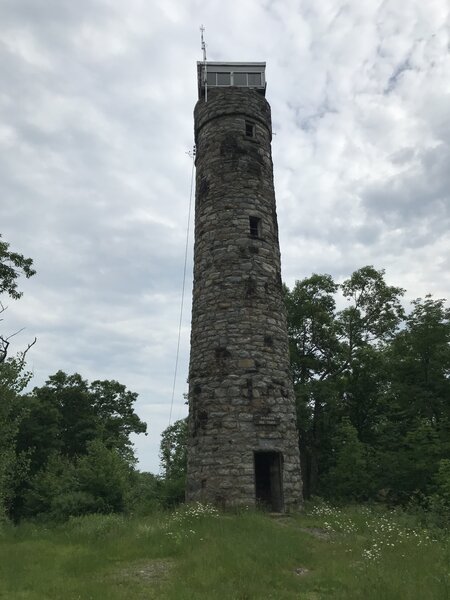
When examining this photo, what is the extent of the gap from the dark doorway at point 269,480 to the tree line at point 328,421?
369 centimetres

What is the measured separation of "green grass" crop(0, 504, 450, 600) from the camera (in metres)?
6.98

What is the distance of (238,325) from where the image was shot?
14.0m

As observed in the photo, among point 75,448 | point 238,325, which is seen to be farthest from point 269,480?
point 75,448

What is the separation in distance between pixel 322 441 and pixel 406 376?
6.15m

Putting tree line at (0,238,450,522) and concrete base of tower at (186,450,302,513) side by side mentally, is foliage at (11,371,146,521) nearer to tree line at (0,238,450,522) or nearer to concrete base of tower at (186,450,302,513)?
tree line at (0,238,450,522)

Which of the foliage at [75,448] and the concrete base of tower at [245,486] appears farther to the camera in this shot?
the foliage at [75,448]

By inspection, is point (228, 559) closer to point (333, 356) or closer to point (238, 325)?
point (238, 325)

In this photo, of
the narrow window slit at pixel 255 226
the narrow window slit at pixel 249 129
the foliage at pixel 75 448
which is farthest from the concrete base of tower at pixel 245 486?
the narrow window slit at pixel 249 129

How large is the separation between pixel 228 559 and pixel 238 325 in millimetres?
6752

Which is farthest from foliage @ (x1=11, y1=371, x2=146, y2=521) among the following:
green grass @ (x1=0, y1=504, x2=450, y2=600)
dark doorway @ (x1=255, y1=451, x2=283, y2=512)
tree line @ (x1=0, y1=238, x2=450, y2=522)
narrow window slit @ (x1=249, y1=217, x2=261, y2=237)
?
narrow window slit @ (x1=249, y1=217, x2=261, y2=237)

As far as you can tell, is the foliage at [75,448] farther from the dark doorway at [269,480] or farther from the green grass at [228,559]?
the dark doorway at [269,480]

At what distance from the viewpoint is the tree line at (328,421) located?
1572 cm

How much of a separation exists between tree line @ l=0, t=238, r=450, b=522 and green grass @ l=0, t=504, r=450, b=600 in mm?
3148

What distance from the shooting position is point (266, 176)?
53.3 feet
